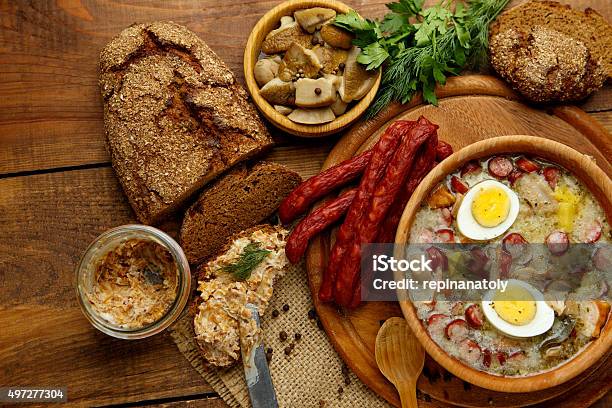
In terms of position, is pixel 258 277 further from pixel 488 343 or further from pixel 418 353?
→ pixel 488 343

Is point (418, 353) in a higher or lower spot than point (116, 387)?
higher

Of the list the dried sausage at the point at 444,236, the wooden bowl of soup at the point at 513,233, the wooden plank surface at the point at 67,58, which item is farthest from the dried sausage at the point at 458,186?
the wooden plank surface at the point at 67,58

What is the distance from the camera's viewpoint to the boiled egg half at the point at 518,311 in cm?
320

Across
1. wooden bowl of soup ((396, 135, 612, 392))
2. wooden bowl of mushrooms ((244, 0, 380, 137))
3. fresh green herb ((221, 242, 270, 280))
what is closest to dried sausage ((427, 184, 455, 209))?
wooden bowl of soup ((396, 135, 612, 392))

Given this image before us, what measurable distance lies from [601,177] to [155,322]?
2.35 meters

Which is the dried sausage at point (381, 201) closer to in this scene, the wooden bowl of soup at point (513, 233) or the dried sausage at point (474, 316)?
the wooden bowl of soup at point (513, 233)

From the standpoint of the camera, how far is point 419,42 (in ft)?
11.7

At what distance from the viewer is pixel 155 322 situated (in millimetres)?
3412

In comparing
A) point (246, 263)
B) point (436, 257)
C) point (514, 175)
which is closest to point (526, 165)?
point (514, 175)

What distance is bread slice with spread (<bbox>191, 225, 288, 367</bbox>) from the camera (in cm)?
348

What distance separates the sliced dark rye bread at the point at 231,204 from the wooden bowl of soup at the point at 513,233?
80 centimetres

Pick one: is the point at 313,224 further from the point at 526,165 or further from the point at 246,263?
the point at 526,165

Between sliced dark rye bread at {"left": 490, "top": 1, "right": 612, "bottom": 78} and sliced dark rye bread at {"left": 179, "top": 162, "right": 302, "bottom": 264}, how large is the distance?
1.46 metres

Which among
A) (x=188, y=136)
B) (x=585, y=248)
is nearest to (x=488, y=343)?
(x=585, y=248)
